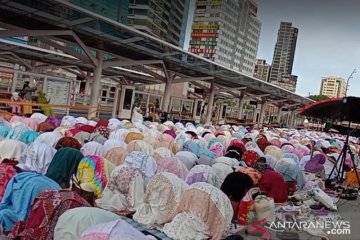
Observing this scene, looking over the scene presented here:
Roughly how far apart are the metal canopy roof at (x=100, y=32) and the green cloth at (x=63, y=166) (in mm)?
6433

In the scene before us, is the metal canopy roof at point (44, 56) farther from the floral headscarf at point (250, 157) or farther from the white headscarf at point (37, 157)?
the white headscarf at point (37, 157)

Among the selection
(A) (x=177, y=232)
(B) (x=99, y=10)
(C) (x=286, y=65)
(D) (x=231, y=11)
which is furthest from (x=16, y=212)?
(C) (x=286, y=65)

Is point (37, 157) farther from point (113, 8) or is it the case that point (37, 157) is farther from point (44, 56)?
point (113, 8)

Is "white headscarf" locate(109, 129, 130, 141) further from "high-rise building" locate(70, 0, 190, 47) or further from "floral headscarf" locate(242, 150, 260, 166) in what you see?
"high-rise building" locate(70, 0, 190, 47)

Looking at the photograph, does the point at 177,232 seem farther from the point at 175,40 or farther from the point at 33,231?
the point at 175,40

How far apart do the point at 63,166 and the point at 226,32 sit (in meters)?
106

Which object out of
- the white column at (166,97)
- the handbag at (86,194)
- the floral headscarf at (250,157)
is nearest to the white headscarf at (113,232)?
the handbag at (86,194)

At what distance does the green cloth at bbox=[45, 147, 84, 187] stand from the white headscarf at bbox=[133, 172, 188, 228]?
150 centimetres

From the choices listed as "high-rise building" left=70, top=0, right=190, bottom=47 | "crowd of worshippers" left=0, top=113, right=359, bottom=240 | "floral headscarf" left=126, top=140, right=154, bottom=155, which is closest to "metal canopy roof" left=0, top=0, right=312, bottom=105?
"crowd of worshippers" left=0, top=113, right=359, bottom=240

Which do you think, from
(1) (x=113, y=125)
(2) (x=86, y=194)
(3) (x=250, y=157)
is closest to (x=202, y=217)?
(2) (x=86, y=194)

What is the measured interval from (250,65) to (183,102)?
303 ft

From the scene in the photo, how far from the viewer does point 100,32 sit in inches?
601

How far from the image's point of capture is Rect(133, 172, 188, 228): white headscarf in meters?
5.71

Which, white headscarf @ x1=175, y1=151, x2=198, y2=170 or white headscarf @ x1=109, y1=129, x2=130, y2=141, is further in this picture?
white headscarf @ x1=109, y1=129, x2=130, y2=141
